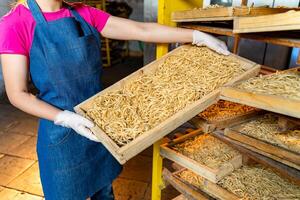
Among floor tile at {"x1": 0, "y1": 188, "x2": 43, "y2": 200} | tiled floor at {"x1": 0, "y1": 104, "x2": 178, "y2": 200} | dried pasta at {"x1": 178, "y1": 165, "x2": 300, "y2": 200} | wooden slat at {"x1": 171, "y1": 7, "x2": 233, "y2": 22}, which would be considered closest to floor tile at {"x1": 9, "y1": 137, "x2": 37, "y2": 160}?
tiled floor at {"x1": 0, "y1": 104, "x2": 178, "y2": 200}

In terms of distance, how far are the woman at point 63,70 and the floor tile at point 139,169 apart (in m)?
1.26

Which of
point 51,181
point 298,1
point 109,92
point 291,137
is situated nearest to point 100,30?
point 109,92

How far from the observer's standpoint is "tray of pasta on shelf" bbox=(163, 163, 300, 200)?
173 centimetres

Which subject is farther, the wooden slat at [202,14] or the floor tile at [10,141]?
the floor tile at [10,141]

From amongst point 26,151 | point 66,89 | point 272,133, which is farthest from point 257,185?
point 26,151

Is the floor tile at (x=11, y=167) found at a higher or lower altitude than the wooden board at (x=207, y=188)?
lower

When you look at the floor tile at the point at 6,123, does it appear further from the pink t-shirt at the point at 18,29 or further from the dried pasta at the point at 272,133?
the dried pasta at the point at 272,133

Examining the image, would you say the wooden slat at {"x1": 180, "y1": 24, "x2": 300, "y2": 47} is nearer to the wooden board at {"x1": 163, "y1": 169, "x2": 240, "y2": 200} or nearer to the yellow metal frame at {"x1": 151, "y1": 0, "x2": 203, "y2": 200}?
the yellow metal frame at {"x1": 151, "y1": 0, "x2": 203, "y2": 200}

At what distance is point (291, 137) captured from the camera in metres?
1.63

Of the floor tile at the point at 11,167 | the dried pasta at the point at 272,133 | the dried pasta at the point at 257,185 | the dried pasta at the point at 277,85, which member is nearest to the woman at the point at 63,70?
the dried pasta at the point at 277,85

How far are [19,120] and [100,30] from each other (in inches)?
131

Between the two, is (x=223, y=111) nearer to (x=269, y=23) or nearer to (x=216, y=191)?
(x=216, y=191)

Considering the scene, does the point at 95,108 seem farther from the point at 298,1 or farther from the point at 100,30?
the point at 298,1

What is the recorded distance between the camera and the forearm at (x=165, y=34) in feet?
6.10
